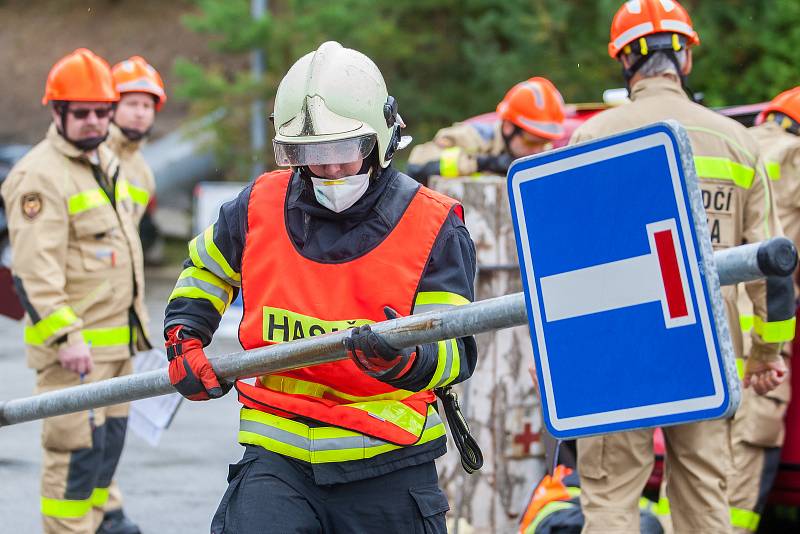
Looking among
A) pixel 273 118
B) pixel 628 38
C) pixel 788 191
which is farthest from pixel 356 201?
pixel 788 191

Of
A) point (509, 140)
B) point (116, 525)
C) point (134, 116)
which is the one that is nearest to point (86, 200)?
point (134, 116)

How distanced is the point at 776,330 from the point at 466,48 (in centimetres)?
1311

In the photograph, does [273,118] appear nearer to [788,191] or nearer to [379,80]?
[379,80]

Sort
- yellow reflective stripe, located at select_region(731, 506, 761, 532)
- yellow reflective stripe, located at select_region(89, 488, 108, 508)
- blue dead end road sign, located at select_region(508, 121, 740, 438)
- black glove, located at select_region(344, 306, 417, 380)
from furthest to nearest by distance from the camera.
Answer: yellow reflective stripe, located at select_region(89, 488, 108, 508), yellow reflective stripe, located at select_region(731, 506, 761, 532), black glove, located at select_region(344, 306, 417, 380), blue dead end road sign, located at select_region(508, 121, 740, 438)

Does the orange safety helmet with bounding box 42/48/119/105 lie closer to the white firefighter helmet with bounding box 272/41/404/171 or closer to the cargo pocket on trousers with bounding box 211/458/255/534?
the white firefighter helmet with bounding box 272/41/404/171

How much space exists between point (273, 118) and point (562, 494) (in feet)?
8.45

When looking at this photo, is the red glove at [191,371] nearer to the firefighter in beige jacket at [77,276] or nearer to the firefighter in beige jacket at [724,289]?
the firefighter in beige jacket at [724,289]

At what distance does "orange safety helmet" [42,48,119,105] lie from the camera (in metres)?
6.07

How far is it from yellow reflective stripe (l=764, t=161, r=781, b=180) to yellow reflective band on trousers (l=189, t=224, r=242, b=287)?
9.84ft

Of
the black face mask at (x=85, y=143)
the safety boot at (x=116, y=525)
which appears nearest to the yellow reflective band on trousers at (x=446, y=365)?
the black face mask at (x=85, y=143)

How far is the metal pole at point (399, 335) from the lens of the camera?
2465 mm

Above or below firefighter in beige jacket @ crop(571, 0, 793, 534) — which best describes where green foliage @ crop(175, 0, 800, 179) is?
above

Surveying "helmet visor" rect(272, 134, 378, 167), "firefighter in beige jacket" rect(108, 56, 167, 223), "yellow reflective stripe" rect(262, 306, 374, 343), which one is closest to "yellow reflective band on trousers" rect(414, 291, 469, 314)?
"yellow reflective stripe" rect(262, 306, 374, 343)

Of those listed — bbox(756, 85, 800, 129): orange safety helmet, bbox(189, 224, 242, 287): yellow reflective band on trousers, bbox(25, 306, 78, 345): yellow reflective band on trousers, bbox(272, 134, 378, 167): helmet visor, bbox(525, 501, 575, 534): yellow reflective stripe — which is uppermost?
bbox(756, 85, 800, 129): orange safety helmet
